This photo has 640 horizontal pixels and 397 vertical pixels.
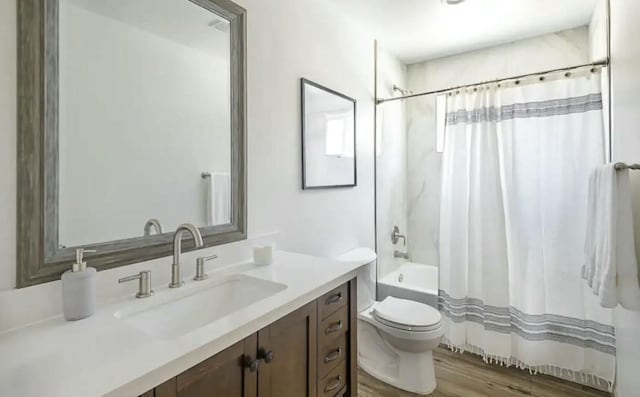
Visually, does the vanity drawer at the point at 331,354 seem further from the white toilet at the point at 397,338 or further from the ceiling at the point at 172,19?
the ceiling at the point at 172,19

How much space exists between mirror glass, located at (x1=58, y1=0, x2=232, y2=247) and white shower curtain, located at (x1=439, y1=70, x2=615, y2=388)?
178 cm

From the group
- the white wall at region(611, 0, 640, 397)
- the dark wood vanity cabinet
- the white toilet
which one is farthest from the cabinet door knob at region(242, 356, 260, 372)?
the white wall at region(611, 0, 640, 397)

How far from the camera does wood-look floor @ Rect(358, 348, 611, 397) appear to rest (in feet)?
6.17

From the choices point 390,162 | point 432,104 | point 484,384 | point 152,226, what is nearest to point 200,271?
point 152,226

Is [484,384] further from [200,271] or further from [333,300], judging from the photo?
[200,271]

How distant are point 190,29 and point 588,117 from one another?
2.38 meters

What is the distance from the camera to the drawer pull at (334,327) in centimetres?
Answer: 123

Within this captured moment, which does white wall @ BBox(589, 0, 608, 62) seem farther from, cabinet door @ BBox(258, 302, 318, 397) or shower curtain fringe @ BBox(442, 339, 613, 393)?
cabinet door @ BBox(258, 302, 318, 397)

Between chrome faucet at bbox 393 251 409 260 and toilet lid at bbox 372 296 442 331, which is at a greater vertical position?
chrome faucet at bbox 393 251 409 260

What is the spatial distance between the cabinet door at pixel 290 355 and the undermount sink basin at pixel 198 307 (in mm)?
152

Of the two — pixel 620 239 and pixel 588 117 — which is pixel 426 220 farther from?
pixel 620 239

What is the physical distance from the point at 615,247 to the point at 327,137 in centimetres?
155

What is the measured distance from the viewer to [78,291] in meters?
0.85

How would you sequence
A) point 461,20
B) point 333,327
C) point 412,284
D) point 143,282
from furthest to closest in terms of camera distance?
point 412,284, point 461,20, point 333,327, point 143,282
